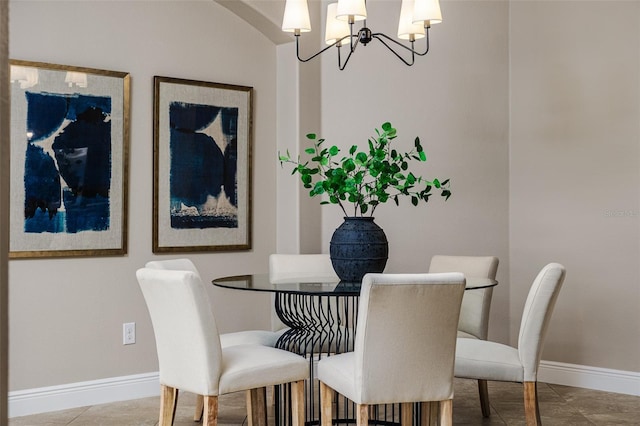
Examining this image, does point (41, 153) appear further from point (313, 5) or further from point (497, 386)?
point (497, 386)

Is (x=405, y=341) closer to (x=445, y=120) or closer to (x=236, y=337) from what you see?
(x=236, y=337)

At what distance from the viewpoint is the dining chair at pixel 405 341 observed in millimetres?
2543

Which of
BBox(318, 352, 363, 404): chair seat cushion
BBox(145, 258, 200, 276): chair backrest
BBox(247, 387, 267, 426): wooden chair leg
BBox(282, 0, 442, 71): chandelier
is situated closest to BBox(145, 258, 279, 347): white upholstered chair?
BBox(145, 258, 200, 276): chair backrest

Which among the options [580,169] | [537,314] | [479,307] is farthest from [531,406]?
[580,169]

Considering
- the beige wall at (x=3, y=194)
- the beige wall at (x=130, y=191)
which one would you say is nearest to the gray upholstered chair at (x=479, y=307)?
the beige wall at (x=130, y=191)

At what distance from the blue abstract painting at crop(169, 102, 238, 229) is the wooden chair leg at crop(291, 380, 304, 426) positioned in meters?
1.65

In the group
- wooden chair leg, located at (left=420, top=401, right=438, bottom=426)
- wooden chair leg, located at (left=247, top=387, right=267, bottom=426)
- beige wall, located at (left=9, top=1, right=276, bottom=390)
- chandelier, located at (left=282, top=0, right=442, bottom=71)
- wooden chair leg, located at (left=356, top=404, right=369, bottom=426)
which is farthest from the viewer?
beige wall, located at (left=9, top=1, right=276, bottom=390)

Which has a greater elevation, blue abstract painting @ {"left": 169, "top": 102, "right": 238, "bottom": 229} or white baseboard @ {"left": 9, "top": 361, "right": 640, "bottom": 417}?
blue abstract painting @ {"left": 169, "top": 102, "right": 238, "bottom": 229}

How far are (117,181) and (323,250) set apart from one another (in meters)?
1.41

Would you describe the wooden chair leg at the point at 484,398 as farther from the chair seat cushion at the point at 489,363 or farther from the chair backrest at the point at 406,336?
the chair backrest at the point at 406,336

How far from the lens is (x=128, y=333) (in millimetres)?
4145

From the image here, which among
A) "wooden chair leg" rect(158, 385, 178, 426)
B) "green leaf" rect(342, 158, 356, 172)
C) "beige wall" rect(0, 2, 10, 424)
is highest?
"green leaf" rect(342, 158, 356, 172)

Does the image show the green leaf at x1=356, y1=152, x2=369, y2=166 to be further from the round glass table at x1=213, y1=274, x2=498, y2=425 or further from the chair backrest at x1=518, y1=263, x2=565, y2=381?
the chair backrest at x1=518, y1=263, x2=565, y2=381

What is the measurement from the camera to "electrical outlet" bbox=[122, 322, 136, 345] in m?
4.13
